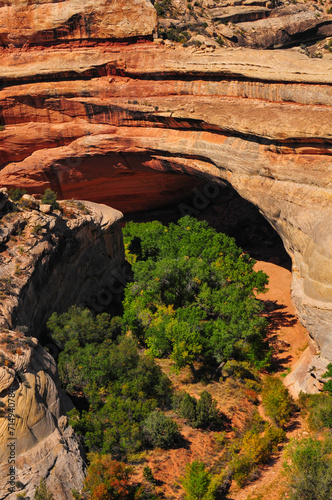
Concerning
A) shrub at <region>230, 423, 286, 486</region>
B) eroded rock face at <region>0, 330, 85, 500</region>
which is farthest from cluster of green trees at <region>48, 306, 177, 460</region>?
shrub at <region>230, 423, 286, 486</region>

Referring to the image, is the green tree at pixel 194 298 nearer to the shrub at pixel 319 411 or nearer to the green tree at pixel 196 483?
the shrub at pixel 319 411

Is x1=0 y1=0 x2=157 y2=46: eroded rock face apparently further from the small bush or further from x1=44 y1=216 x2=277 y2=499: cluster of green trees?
the small bush

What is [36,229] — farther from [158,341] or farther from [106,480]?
[106,480]

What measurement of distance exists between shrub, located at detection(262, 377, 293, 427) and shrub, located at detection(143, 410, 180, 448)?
4.78m

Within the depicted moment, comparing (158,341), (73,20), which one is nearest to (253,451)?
(158,341)

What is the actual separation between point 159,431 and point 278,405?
578 centimetres

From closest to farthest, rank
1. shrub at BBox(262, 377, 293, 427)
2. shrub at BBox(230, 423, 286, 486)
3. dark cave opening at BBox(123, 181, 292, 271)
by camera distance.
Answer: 1. shrub at BBox(230, 423, 286, 486)
2. shrub at BBox(262, 377, 293, 427)
3. dark cave opening at BBox(123, 181, 292, 271)

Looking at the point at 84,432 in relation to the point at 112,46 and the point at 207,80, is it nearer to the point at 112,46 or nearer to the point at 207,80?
the point at 207,80

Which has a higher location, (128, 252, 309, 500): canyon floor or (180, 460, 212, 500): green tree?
(180, 460, 212, 500): green tree

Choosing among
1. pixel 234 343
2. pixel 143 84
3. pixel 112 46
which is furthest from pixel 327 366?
pixel 112 46

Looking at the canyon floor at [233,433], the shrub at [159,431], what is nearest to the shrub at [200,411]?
the canyon floor at [233,433]

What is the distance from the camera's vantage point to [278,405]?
79.9 feet

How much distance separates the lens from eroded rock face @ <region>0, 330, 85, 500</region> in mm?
17625

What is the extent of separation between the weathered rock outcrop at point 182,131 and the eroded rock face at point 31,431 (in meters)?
12.4
